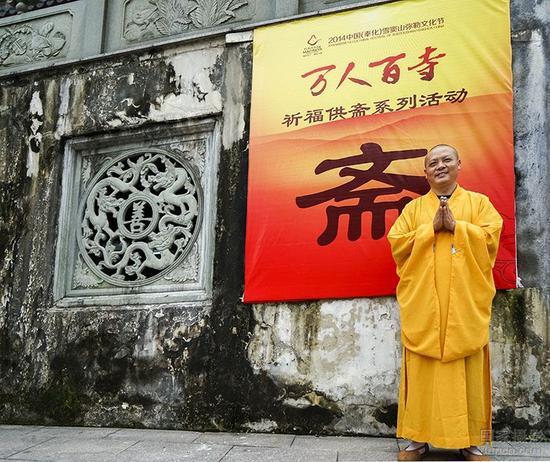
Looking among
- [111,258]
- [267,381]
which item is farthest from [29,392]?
[267,381]

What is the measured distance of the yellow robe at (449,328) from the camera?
12.1 ft

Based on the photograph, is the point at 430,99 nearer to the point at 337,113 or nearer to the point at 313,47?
the point at 337,113

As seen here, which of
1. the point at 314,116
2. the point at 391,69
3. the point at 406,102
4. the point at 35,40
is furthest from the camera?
the point at 35,40

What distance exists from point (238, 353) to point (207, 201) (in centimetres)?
145

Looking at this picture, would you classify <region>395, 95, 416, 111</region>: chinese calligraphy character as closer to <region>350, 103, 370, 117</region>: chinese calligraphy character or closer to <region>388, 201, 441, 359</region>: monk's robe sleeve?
<region>350, 103, 370, 117</region>: chinese calligraphy character

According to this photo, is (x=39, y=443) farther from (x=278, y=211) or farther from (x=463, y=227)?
(x=463, y=227)

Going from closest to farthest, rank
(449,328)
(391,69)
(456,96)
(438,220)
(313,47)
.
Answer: (449,328), (438,220), (456,96), (391,69), (313,47)

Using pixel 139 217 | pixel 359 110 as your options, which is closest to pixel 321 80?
pixel 359 110

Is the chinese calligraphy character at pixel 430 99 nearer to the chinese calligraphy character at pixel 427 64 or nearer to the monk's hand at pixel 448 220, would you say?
the chinese calligraphy character at pixel 427 64

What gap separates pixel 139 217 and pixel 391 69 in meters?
2.73

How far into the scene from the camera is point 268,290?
16.6 feet

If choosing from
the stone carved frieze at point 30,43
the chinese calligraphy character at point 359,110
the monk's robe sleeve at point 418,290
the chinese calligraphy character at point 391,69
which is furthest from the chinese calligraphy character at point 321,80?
the stone carved frieze at point 30,43

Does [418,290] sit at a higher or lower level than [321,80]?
lower

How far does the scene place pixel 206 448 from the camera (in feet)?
14.2
